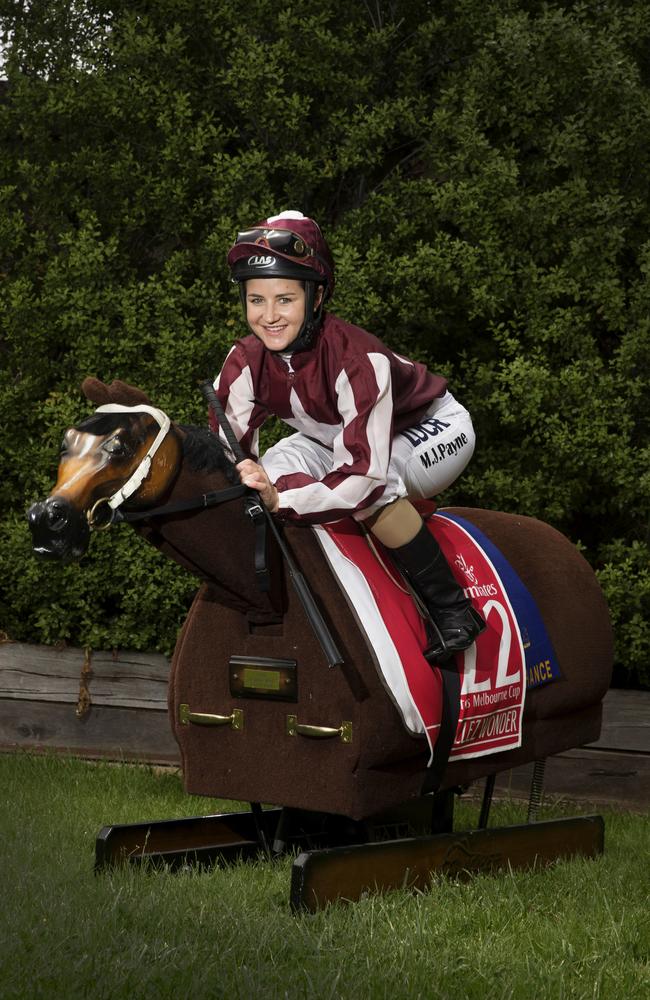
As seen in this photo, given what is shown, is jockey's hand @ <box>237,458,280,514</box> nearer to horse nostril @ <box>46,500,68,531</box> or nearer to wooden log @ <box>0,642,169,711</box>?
horse nostril @ <box>46,500,68,531</box>

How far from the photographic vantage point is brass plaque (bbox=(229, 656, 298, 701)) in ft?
13.1

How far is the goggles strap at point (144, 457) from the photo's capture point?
355 cm

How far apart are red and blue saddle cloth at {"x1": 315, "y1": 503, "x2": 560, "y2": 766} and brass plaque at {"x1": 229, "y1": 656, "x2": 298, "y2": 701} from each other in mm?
268

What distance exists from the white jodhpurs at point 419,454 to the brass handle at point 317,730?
788 millimetres

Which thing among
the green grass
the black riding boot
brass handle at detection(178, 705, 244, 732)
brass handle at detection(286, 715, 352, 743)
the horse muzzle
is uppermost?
the horse muzzle

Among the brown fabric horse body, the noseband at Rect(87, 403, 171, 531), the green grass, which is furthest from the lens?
the brown fabric horse body

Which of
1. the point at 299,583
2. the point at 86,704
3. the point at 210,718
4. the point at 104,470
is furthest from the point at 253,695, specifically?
the point at 86,704

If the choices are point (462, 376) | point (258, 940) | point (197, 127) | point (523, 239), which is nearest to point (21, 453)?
point (197, 127)

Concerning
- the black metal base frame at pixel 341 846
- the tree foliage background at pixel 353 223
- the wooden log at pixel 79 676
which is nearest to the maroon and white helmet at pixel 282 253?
the black metal base frame at pixel 341 846

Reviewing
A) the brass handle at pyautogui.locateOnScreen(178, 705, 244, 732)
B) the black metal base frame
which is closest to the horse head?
the brass handle at pyautogui.locateOnScreen(178, 705, 244, 732)

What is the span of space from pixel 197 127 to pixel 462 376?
2.01 metres

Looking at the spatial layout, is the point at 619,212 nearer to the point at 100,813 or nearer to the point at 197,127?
the point at 197,127

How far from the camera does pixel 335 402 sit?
13.6 ft

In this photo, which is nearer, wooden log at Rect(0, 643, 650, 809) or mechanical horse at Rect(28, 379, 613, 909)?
mechanical horse at Rect(28, 379, 613, 909)
